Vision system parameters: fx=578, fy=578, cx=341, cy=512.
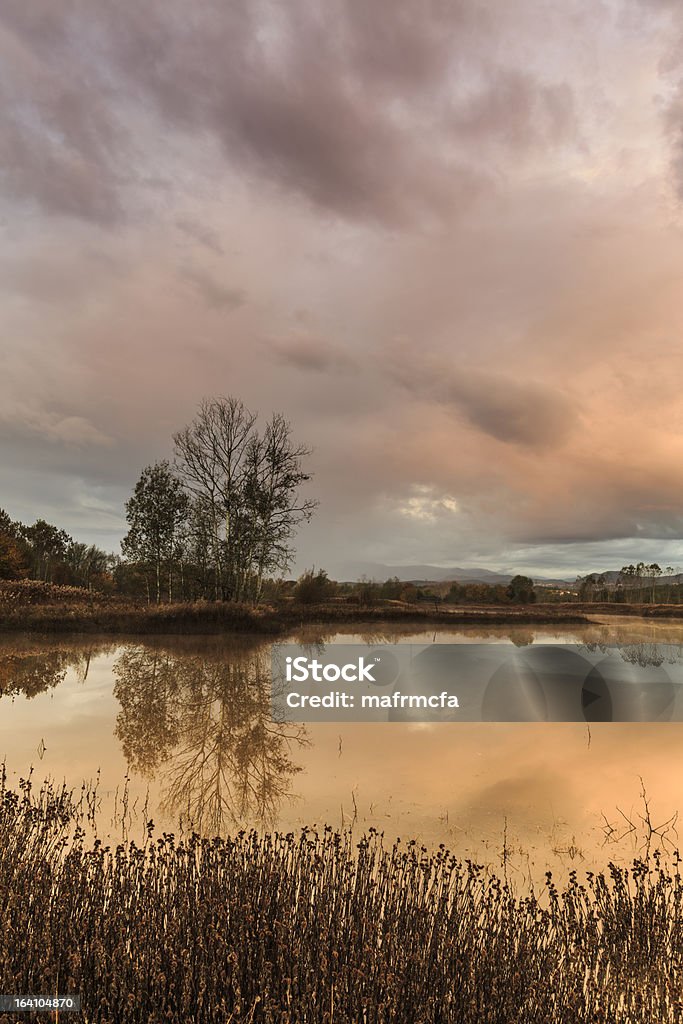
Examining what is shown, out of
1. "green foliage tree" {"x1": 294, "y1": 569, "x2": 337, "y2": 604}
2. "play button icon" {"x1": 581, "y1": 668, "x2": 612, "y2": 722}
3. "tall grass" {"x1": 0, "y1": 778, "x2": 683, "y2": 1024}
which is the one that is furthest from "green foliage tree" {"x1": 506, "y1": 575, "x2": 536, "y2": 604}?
"tall grass" {"x1": 0, "y1": 778, "x2": 683, "y2": 1024}

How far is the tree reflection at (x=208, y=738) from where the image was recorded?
25.2 ft

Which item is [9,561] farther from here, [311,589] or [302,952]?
[302,952]

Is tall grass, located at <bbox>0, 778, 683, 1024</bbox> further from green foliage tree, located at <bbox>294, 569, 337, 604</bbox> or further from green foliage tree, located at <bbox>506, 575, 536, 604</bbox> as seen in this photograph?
green foliage tree, located at <bbox>506, 575, 536, 604</bbox>

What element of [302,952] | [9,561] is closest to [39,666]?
[302,952]

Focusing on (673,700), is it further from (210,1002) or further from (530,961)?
(210,1002)

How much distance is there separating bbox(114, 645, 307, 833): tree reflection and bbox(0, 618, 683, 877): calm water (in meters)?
0.04

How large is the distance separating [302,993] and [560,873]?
3.47 m

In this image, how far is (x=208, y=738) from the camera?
11047mm

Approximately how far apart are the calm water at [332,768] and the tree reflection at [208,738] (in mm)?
44

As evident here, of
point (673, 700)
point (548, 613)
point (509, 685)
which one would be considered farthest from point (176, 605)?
point (548, 613)

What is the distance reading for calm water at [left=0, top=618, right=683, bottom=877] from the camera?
6988 millimetres

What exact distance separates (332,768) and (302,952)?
18.7 feet

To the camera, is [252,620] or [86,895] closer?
[86,895]

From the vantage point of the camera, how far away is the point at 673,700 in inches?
650
